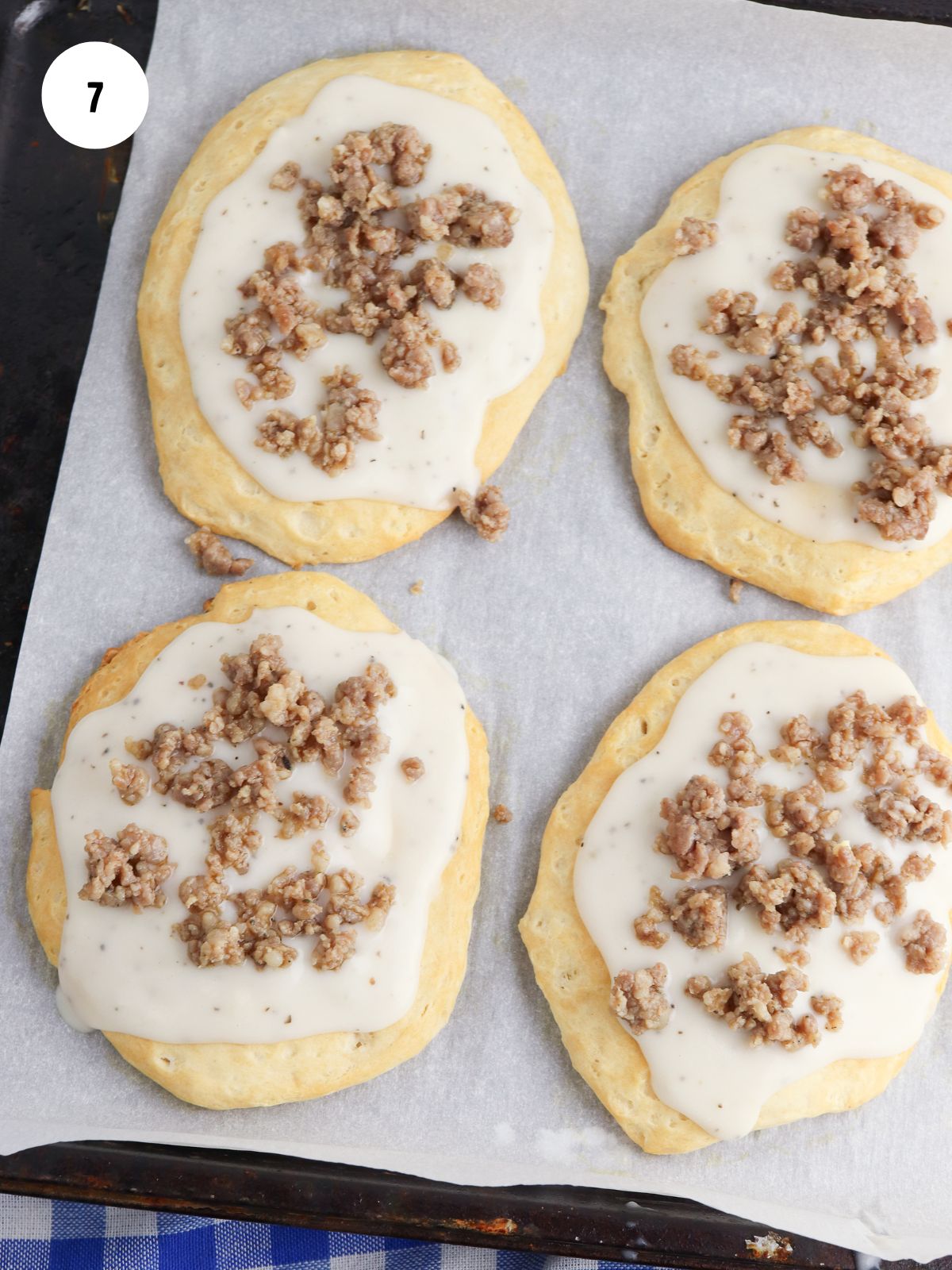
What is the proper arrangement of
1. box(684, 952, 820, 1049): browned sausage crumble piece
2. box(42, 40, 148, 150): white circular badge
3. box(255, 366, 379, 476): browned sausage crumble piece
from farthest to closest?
1. box(42, 40, 148, 150): white circular badge
2. box(255, 366, 379, 476): browned sausage crumble piece
3. box(684, 952, 820, 1049): browned sausage crumble piece

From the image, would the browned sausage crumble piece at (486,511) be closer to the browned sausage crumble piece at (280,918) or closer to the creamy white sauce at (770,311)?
A: the creamy white sauce at (770,311)

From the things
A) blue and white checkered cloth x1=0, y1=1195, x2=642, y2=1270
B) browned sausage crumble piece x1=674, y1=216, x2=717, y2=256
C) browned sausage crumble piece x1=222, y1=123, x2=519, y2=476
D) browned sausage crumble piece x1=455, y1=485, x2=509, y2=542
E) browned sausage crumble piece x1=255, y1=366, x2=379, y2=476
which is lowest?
blue and white checkered cloth x1=0, y1=1195, x2=642, y2=1270

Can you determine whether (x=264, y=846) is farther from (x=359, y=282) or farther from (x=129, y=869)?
(x=359, y=282)

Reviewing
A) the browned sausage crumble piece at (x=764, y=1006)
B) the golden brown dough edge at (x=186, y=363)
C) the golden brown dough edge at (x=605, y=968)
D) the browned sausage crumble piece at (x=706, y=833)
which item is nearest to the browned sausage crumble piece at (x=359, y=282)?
the golden brown dough edge at (x=186, y=363)

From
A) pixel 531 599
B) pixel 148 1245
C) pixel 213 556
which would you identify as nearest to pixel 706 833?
pixel 531 599

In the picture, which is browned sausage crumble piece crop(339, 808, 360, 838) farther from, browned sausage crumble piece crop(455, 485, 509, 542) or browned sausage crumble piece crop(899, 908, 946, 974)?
browned sausage crumble piece crop(899, 908, 946, 974)

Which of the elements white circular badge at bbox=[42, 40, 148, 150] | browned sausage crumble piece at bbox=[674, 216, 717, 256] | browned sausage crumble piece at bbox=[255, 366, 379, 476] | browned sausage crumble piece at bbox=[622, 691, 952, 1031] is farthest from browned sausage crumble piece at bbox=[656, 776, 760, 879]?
white circular badge at bbox=[42, 40, 148, 150]

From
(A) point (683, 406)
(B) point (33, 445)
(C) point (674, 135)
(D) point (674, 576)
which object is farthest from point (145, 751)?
(C) point (674, 135)

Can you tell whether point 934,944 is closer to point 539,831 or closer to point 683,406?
point 539,831
